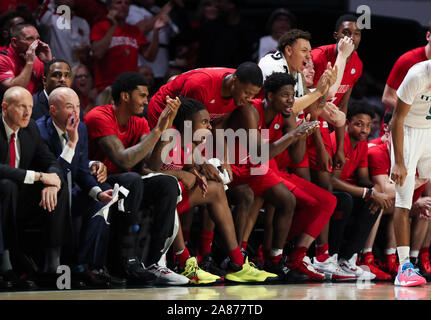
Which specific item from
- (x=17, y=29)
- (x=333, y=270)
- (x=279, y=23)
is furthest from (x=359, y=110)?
(x=17, y=29)

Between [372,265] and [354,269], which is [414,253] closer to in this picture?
[372,265]

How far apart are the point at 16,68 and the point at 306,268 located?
8.53 ft

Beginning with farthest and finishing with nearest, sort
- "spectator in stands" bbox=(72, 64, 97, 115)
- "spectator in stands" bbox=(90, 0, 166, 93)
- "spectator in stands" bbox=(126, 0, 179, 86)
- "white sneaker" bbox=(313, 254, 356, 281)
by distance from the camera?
"spectator in stands" bbox=(126, 0, 179, 86), "spectator in stands" bbox=(90, 0, 166, 93), "spectator in stands" bbox=(72, 64, 97, 115), "white sneaker" bbox=(313, 254, 356, 281)

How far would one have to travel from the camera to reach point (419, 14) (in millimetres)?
9250

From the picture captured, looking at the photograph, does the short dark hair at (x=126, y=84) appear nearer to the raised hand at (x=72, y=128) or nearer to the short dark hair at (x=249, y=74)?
the raised hand at (x=72, y=128)

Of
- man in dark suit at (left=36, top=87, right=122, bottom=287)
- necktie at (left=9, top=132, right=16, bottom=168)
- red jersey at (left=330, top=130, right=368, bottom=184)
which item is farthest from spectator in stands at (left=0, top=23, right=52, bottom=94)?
red jersey at (left=330, top=130, right=368, bottom=184)

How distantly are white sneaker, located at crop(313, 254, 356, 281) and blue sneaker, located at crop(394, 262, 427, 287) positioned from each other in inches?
25.6

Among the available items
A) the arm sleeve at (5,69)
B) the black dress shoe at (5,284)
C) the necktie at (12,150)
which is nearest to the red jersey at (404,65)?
the arm sleeve at (5,69)

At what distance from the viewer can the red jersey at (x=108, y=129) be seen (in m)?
5.07

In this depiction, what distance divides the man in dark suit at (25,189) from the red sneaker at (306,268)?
1785mm

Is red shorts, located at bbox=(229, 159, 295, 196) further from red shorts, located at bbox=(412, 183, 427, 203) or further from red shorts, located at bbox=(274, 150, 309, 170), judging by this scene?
red shorts, located at bbox=(412, 183, 427, 203)

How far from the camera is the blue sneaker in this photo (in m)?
5.19
